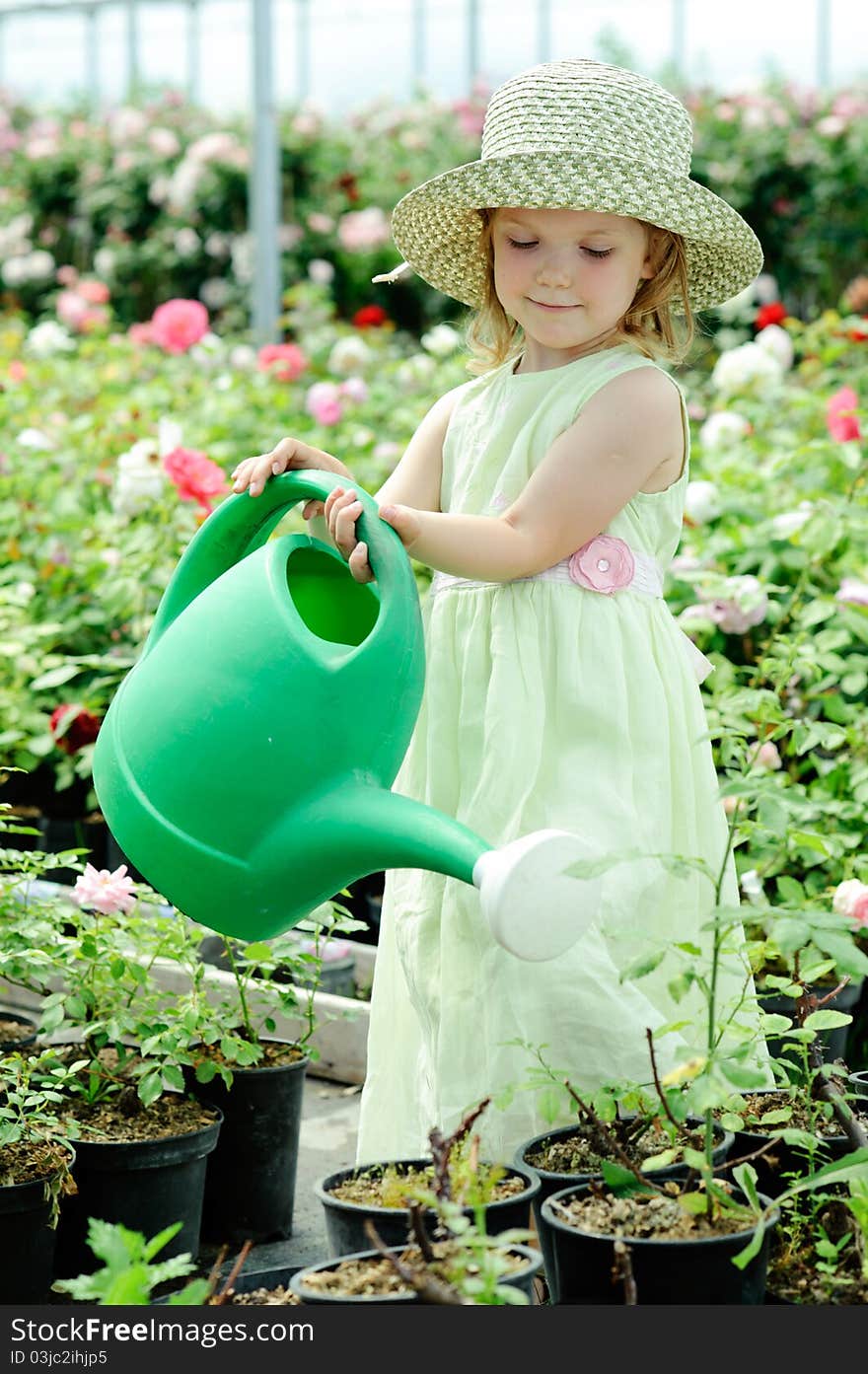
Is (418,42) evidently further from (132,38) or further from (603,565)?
(603,565)

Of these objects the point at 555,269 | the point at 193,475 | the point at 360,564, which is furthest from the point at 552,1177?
the point at 193,475

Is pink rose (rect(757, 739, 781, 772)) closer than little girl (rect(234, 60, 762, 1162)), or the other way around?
little girl (rect(234, 60, 762, 1162))

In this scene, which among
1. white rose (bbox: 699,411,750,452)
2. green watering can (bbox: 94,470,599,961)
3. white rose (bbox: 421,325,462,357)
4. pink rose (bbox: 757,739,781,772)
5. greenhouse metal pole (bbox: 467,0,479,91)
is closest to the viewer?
green watering can (bbox: 94,470,599,961)

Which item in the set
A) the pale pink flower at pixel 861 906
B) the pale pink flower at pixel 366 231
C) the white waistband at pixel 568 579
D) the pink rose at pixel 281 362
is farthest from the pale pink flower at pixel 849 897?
the pale pink flower at pixel 366 231

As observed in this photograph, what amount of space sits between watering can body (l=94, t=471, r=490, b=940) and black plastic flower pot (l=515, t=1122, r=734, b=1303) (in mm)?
323

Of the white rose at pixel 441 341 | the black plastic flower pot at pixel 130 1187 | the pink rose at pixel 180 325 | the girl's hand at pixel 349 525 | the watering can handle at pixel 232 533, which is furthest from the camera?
the pink rose at pixel 180 325

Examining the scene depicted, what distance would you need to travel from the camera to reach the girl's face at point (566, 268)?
5.92ft

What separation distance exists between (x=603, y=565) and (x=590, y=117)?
0.47 m

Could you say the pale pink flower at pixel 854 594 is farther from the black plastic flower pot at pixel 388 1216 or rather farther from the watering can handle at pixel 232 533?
the black plastic flower pot at pixel 388 1216

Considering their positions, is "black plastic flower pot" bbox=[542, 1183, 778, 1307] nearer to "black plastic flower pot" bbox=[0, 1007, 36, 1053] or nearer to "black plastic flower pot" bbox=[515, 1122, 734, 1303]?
"black plastic flower pot" bbox=[515, 1122, 734, 1303]

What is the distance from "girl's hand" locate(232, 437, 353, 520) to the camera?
1699mm

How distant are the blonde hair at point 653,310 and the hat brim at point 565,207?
0.02 metres

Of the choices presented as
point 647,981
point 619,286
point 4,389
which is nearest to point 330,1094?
point 647,981

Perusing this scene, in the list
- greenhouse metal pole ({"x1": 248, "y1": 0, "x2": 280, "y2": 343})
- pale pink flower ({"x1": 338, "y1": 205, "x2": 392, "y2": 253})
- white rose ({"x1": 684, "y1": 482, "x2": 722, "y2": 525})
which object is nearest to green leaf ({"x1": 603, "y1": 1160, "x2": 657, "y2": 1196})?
white rose ({"x1": 684, "y1": 482, "x2": 722, "y2": 525})
